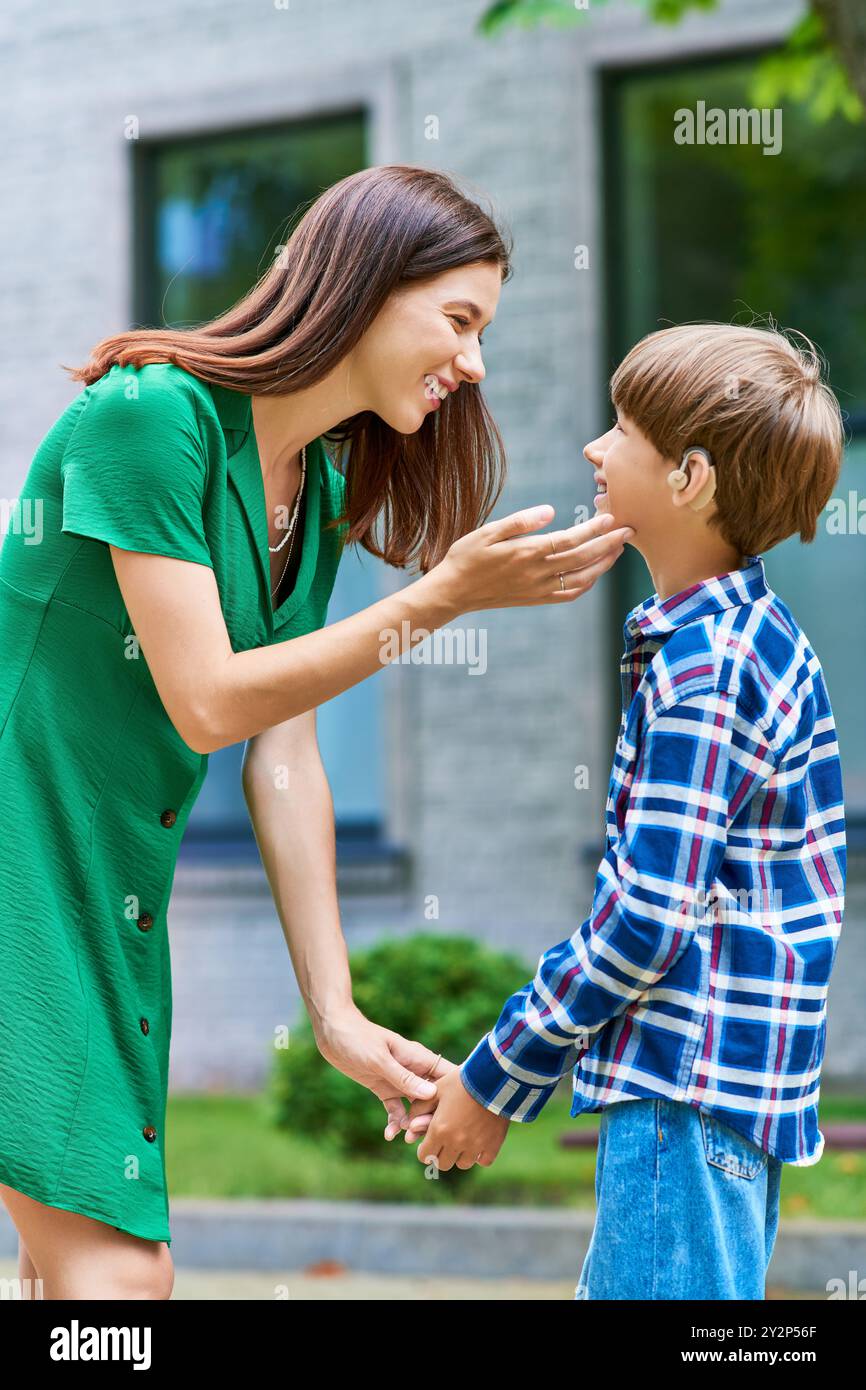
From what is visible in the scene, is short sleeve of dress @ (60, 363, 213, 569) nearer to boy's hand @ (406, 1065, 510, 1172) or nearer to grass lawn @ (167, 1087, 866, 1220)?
boy's hand @ (406, 1065, 510, 1172)

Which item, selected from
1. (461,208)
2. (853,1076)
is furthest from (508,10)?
(853,1076)

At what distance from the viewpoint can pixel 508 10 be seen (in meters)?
5.50

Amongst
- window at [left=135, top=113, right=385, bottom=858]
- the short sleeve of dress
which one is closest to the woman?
the short sleeve of dress

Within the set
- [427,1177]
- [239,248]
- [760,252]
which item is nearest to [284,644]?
[427,1177]

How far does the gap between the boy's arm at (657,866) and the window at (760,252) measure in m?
5.36

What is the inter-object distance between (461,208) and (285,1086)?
13.4 ft

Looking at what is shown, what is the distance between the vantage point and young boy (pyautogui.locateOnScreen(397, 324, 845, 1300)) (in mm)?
1907

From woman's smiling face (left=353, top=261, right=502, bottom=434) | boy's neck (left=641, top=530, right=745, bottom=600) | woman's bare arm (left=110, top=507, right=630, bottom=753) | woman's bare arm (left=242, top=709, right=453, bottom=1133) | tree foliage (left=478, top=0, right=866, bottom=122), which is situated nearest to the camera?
woman's bare arm (left=110, top=507, right=630, bottom=753)

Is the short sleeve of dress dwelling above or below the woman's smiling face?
below

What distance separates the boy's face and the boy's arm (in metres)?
0.30

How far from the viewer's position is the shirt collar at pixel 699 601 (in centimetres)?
203

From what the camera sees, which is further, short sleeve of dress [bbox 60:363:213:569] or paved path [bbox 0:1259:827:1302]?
paved path [bbox 0:1259:827:1302]

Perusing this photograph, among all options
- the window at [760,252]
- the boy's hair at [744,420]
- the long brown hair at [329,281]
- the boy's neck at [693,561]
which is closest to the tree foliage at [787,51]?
the window at [760,252]
